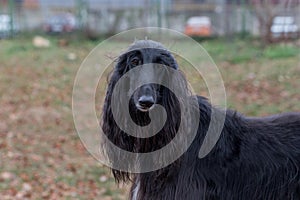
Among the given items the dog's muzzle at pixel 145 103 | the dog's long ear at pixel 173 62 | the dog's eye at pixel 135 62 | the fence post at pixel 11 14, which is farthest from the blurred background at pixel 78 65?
the dog's muzzle at pixel 145 103

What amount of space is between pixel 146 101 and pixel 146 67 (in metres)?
0.30

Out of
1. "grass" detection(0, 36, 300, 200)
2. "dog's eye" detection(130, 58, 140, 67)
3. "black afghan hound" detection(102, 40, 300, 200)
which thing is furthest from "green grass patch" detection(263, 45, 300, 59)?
"dog's eye" detection(130, 58, 140, 67)

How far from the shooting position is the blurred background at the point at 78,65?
23.4ft

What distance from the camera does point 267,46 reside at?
48.4 ft

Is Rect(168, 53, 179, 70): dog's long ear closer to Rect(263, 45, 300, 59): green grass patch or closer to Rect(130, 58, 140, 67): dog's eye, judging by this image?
Rect(130, 58, 140, 67): dog's eye

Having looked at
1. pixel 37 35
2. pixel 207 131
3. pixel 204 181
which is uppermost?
pixel 207 131

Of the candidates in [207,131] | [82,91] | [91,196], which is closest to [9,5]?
[82,91]

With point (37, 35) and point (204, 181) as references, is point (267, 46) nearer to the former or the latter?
point (37, 35)

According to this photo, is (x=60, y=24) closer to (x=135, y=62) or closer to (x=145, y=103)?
(x=135, y=62)

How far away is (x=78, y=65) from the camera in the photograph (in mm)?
13820

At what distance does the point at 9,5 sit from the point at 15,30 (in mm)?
890

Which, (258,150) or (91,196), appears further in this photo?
(91,196)

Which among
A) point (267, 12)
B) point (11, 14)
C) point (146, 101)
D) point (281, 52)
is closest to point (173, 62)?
point (146, 101)

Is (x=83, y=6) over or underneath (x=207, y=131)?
underneath
